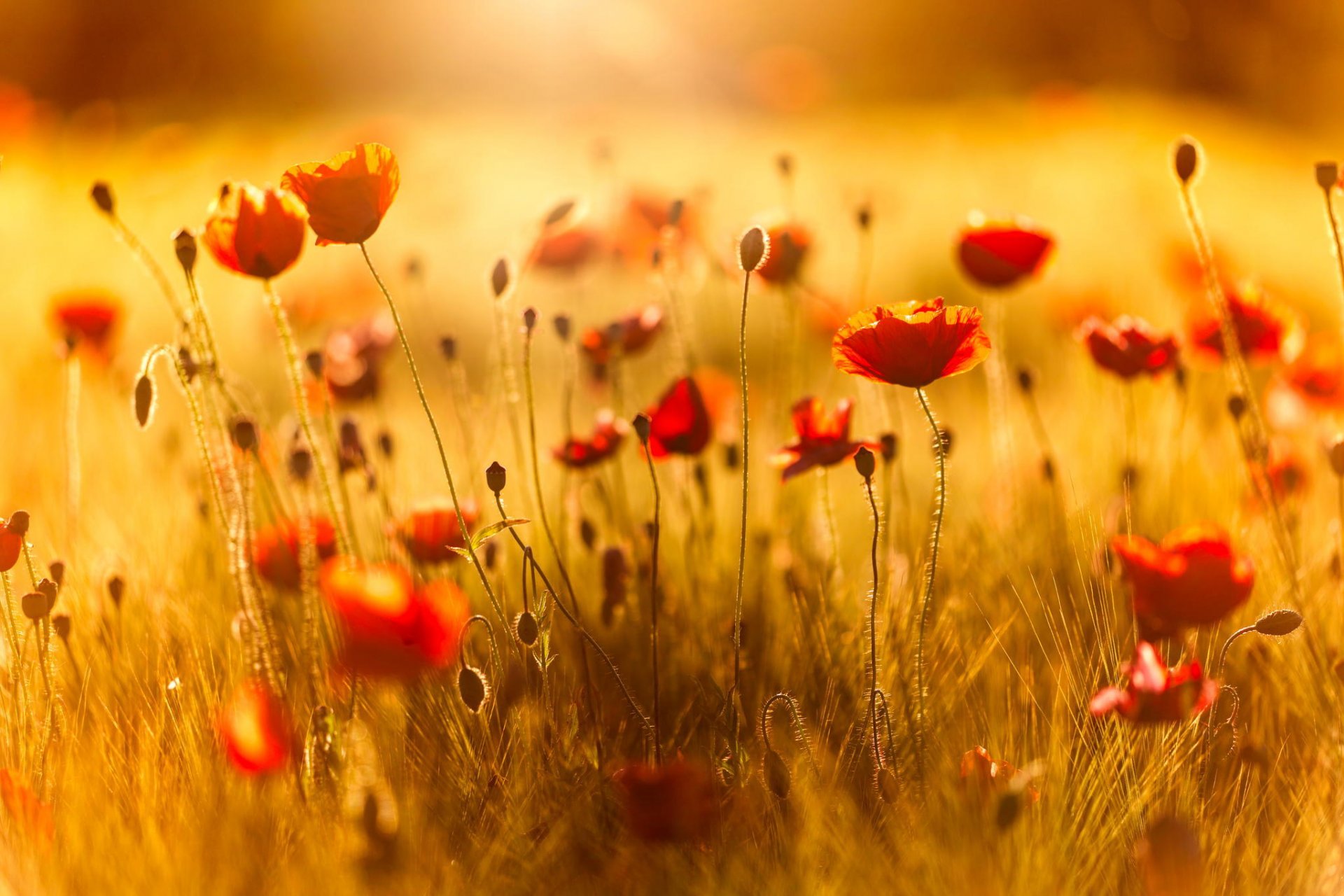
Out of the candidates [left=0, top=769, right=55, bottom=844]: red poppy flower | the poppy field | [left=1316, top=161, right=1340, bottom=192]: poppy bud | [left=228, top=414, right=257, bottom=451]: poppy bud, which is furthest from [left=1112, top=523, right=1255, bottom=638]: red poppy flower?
→ [left=0, top=769, right=55, bottom=844]: red poppy flower

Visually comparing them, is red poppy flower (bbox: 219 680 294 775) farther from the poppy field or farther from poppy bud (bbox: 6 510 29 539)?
poppy bud (bbox: 6 510 29 539)

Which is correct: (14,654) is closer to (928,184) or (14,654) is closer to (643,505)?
(643,505)

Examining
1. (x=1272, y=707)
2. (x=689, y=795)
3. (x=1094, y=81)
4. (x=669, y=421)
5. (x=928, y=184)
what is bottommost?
(x=1272, y=707)

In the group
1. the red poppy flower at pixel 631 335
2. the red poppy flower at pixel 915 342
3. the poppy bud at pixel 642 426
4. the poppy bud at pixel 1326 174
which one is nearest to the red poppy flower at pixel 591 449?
the red poppy flower at pixel 631 335

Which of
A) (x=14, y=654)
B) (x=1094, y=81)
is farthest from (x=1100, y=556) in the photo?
(x=1094, y=81)

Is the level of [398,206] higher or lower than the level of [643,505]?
higher

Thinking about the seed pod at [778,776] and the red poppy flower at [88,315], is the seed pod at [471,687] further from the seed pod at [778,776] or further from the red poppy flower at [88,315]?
the red poppy flower at [88,315]
